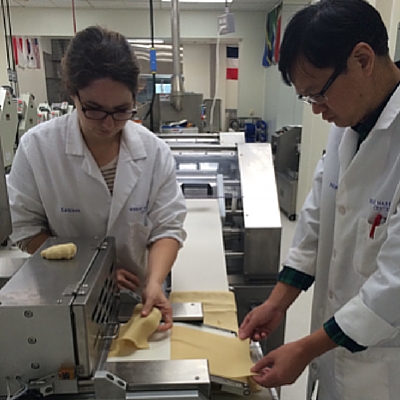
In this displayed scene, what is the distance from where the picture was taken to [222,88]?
7.50 metres

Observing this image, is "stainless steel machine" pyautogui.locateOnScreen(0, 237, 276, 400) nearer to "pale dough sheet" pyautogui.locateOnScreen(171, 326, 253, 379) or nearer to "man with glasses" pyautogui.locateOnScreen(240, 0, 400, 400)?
"pale dough sheet" pyautogui.locateOnScreen(171, 326, 253, 379)

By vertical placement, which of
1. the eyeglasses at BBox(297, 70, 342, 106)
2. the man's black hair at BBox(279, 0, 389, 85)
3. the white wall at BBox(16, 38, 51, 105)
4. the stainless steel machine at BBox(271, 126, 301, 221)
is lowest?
the stainless steel machine at BBox(271, 126, 301, 221)

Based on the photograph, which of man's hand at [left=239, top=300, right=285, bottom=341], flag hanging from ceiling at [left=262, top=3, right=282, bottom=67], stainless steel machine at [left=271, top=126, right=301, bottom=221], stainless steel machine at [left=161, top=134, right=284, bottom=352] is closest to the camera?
man's hand at [left=239, top=300, right=285, bottom=341]

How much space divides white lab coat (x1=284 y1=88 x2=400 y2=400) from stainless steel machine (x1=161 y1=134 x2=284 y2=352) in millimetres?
517

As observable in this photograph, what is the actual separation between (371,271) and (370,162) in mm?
243

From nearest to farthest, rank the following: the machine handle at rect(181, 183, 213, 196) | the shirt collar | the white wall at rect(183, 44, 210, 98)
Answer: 1. the shirt collar
2. the machine handle at rect(181, 183, 213, 196)
3. the white wall at rect(183, 44, 210, 98)

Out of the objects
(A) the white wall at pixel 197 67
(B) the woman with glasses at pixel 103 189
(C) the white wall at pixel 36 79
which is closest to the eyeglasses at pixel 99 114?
(B) the woman with glasses at pixel 103 189

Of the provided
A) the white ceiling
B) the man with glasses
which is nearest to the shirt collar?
the man with glasses

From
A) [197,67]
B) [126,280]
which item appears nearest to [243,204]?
[126,280]

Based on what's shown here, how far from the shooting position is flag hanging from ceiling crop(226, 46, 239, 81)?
7.32 meters

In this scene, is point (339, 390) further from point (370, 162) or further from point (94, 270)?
point (94, 270)

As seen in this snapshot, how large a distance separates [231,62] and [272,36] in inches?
89.9

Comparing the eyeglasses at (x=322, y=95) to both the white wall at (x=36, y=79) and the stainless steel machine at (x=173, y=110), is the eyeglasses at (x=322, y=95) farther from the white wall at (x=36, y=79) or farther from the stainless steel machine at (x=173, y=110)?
the white wall at (x=36, y=79)

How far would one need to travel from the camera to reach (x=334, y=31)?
0.72m
